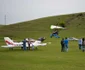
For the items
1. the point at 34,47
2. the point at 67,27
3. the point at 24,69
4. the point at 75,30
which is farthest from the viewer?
the point at 67,27

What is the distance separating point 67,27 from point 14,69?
107627 mm

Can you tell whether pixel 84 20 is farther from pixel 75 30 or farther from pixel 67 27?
pixel 75 30

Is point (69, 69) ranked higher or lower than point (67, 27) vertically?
lower

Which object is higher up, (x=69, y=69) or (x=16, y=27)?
(x=16, y=27)

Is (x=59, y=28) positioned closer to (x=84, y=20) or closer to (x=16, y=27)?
(x=84, y=20)

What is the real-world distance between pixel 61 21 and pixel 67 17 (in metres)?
9.45

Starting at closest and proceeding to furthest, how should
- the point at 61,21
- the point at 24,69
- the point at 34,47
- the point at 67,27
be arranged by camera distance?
the point at 24,69 < the point at 34,47 < the point at 67,27 < the point at 61,21

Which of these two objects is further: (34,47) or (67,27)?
(67,27)

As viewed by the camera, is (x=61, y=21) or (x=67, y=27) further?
(x=61, y=21)

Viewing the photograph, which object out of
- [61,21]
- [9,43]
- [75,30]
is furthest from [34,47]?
[61,21]

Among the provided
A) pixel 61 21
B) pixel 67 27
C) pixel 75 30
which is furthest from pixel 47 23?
pixel 75 30

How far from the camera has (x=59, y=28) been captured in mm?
120562

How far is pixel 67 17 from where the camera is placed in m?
146

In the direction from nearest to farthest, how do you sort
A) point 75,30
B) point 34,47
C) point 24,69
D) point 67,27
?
point 24,69 < point 34,47 < point 75,30 < point 67,27
